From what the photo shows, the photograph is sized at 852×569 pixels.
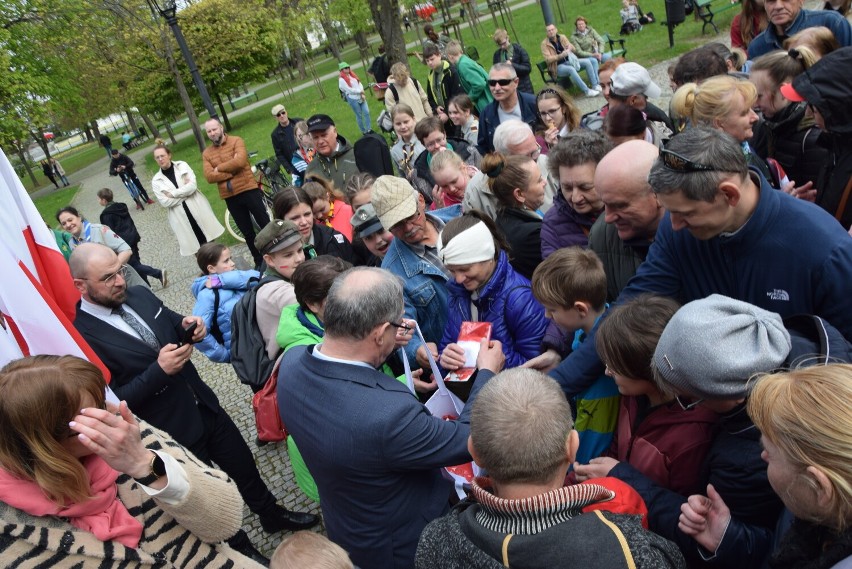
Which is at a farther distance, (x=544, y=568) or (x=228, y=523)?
(x=228, y=523)

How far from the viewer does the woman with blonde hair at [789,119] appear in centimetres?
342

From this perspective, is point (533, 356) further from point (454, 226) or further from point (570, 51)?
point (570, 51)

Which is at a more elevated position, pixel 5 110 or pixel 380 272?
pixel 5 110

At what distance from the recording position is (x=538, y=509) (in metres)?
1.51

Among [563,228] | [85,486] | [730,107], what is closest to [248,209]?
[563,228]

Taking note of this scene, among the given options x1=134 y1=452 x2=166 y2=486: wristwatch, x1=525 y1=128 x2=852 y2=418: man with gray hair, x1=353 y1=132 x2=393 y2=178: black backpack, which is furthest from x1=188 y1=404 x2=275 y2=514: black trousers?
x1=353 y1=132 x2=393 y2=178: black backpack

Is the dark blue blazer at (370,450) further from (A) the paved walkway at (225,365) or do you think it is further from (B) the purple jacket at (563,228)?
(A) the paved walkway at (225,365)

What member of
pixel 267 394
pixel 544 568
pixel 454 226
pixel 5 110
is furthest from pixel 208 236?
pixel 5 110

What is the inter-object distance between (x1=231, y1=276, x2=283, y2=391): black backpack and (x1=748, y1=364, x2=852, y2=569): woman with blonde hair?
9.78 ft

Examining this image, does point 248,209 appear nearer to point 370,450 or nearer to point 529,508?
point 370,450

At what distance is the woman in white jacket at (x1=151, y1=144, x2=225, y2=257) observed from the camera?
987 cm

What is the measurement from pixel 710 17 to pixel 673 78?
38.7ft

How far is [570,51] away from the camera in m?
13.7

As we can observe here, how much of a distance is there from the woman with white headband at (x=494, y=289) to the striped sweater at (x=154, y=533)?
1309 mm
